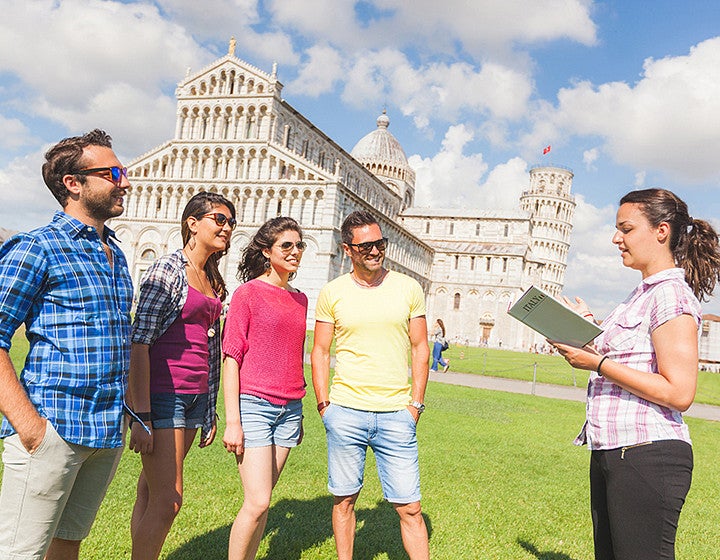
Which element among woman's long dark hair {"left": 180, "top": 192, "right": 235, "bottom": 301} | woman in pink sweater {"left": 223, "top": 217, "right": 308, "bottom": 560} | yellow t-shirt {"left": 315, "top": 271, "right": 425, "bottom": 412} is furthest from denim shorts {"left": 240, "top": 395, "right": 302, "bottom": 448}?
woman's long dark hair {"left": 180, "top": 192, "right": 235, "bottom": 301}

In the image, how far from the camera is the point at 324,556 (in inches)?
185

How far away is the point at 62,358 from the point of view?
8.69 ft

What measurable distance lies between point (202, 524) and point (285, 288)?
2.36m

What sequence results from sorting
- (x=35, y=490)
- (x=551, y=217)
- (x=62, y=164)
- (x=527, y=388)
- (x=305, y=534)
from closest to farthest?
(x=35, y=490)
(x=62, y=164)
(x=305, y=534)
(x=527, y=388)
(x=551, y=217)

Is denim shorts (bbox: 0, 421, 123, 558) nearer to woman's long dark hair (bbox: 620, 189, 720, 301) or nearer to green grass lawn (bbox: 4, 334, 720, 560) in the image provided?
green grass lawn (bbox: 4, 334, 720, 560)

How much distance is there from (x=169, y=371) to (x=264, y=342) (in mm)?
681

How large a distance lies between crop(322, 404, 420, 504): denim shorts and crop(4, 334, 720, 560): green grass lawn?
111 centimetres

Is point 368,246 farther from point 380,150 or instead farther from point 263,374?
point 380,150

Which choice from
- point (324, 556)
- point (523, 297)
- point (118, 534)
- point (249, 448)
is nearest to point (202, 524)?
point (118, 534)

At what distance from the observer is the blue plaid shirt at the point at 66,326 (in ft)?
8.39

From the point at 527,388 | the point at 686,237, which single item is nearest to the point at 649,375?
the point at 686,237

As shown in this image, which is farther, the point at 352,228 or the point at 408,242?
the point at 408,242

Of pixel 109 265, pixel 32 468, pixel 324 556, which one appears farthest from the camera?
pixel 324 556

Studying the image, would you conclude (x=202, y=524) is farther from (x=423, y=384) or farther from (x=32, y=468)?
(x=32, y=468)
